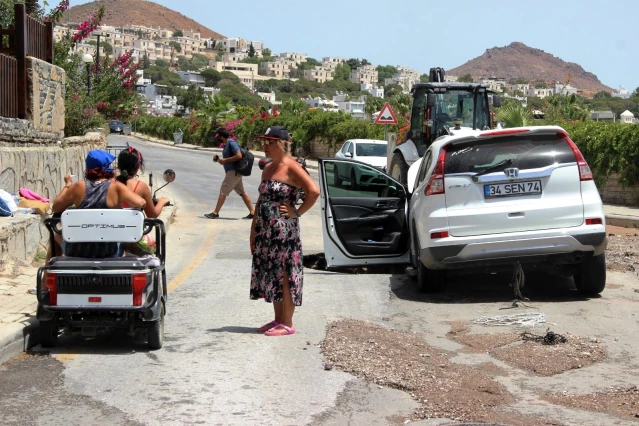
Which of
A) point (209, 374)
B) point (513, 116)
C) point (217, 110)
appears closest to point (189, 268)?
point (209, 374)

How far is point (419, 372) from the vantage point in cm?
697

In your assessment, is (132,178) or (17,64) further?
(17,64)

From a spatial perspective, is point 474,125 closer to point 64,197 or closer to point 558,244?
point 558,244

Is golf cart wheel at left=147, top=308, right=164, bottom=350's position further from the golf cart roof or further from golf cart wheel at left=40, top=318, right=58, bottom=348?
the golf cart roof

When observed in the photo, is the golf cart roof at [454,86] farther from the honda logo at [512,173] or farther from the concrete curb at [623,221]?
the honda logo at [512,173]

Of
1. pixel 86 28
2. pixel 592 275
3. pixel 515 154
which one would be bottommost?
pixel 592 275

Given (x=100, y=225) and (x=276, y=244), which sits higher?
(x=100, y=225)

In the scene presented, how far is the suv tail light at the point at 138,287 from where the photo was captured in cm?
730

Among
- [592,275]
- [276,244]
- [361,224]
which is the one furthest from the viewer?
[361,224]

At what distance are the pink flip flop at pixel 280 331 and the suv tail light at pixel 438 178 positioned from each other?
2.57 meters

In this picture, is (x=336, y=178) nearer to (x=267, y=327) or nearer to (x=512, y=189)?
(x=512, y=189)

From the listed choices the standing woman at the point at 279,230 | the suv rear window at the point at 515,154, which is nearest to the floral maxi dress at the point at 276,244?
the standing woman at the point at 279,230

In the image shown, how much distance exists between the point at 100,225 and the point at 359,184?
4889mm

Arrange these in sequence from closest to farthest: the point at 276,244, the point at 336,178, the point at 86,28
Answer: the point at 276,244 → the point at 336,178 → the point at 86,28
